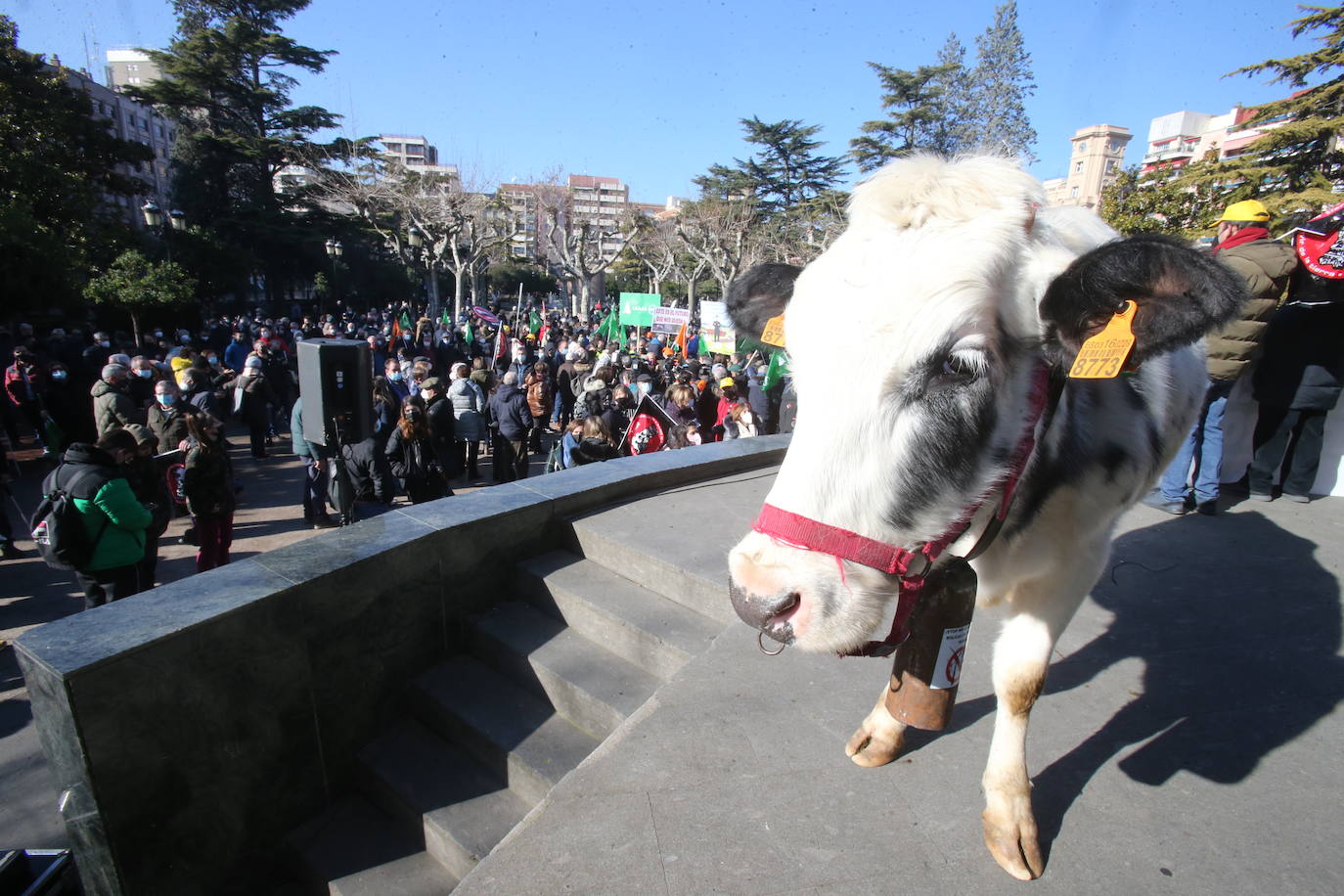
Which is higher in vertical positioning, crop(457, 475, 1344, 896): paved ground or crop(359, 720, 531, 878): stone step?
crop(457, 475, 1344, 896): paved ground

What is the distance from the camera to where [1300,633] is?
124 inches

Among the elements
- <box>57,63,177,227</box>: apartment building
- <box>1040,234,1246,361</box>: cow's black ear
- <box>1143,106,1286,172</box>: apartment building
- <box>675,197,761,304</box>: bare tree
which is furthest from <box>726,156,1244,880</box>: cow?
<box>1143,106,1286,172</box>: apartment building

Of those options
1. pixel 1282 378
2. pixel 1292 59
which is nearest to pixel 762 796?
pixel 1282 378

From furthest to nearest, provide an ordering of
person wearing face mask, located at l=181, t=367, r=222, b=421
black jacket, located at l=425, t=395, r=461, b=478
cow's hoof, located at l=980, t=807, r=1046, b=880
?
black jacket, located at l=425, t=395, r=461, b=478
person wearing face mask, located at l=181, t=367, r=222, b=421
cow's hoof, located at l=980, t=807, r=1046, b=880

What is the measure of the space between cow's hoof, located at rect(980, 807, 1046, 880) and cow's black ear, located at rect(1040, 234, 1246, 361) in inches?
55.0

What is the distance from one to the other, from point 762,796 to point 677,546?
163 cm

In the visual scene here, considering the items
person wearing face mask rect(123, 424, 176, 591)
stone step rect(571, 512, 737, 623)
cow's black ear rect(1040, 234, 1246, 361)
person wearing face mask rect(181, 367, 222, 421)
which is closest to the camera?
cow's black ear rect(1040, 234, 1246, 361)

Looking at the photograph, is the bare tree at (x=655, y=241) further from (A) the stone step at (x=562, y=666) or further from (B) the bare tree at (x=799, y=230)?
(A) the stone step at (x=562, y=666)

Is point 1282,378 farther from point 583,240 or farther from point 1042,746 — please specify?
→ point 583,240

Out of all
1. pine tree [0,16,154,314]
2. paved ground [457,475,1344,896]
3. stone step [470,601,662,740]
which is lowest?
stone step [470,601,662,740]

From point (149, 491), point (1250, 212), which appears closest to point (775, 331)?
point (1250, 212)

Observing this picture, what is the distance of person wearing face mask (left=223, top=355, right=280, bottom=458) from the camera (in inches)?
410

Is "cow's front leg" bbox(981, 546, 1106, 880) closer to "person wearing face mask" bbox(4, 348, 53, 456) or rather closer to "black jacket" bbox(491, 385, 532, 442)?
"black jacket" bbox(491, 385, 532, 442)

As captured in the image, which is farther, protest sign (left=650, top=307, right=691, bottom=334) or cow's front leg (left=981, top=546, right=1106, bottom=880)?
protest sign (left=650, top=307, right=691, bottom=334)
